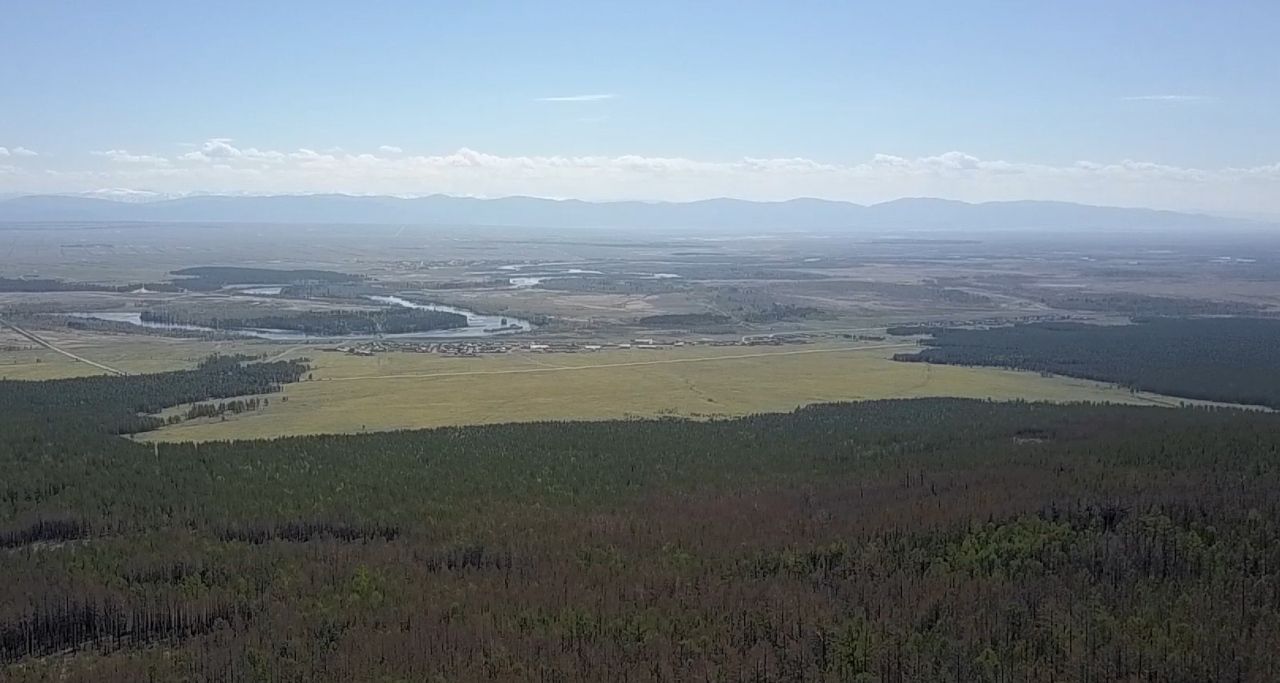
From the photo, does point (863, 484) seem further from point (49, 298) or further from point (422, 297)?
point (49, 298)

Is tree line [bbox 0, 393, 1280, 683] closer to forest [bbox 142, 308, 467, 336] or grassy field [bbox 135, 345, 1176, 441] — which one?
grassy field [bbox 135, 345, 1176, 441]

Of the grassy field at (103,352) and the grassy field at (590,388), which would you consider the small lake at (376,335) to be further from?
the grassy field at (590,388)

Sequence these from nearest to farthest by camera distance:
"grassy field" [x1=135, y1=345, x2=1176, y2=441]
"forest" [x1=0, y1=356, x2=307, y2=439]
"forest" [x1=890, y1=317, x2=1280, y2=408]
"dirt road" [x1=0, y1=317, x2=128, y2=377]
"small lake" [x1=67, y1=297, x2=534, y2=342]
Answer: "forest" [x1=0, y1=356, x2=307, y2=439] < "grassy field" [x1=135, y1=345, x2=1176, y2=441] < "forest" [x1=890, y1=317, x2=1280, y2=408] < "dirt road" [x1=0, y1=317, x2=128, y2=377] < "small lake" [x1=67, y1=297, x2=534, y2=342]

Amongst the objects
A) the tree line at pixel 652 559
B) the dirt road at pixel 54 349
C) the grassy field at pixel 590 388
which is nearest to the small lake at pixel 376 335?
the dirt road at pixel 54 349

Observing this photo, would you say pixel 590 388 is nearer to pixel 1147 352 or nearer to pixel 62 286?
pixel 1147 352

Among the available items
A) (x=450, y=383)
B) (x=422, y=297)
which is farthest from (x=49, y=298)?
(x=450, y=383)

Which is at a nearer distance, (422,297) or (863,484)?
(863,484)

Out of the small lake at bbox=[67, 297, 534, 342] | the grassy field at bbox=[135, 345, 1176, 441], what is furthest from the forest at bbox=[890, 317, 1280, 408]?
the small lake at bbox=[67, 297, 534, 342]

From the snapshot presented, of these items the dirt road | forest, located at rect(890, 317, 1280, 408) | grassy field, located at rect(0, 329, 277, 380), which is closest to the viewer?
forest, located at rect(890, 317, 1280, 408)
